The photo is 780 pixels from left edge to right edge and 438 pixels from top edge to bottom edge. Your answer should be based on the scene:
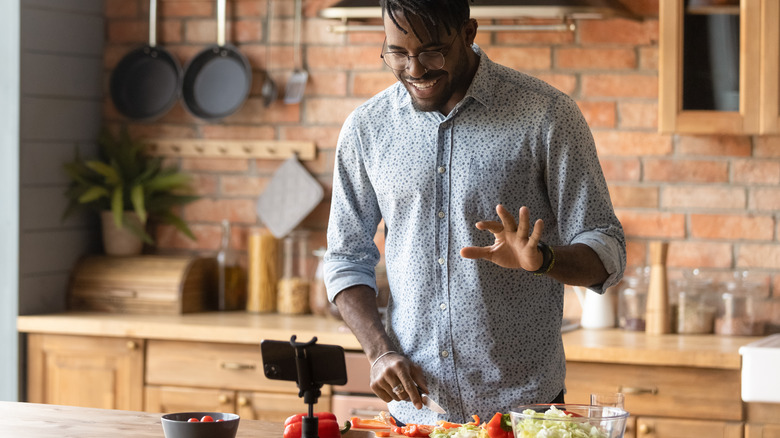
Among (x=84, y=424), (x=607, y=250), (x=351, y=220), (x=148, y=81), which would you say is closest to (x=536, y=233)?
(x=607, y=250)

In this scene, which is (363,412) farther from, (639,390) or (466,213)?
(466,213)

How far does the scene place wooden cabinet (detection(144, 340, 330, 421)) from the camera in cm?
296

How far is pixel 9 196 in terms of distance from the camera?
322 cm

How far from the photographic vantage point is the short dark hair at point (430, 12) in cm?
178

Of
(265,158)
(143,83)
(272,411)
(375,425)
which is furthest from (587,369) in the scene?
(143,83)

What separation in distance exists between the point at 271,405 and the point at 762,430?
140 centimetres

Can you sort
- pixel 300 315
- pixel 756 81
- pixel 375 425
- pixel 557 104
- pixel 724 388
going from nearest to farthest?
pixel 375 425
pixel 557 104
pixel 724 388
pixel 756 81
pixel 300 315

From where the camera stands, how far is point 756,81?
9.34 feet

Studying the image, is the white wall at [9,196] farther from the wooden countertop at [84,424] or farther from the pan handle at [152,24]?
the wooden countertop at [84,424]

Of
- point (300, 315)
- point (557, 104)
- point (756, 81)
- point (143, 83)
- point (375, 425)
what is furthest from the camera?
point (143, 83)

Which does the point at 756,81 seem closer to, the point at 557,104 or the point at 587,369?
the point at 587,369

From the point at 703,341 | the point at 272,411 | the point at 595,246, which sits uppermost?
the point at 595,246

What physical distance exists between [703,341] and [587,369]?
396mm

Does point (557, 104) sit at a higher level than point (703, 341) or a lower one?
higher
